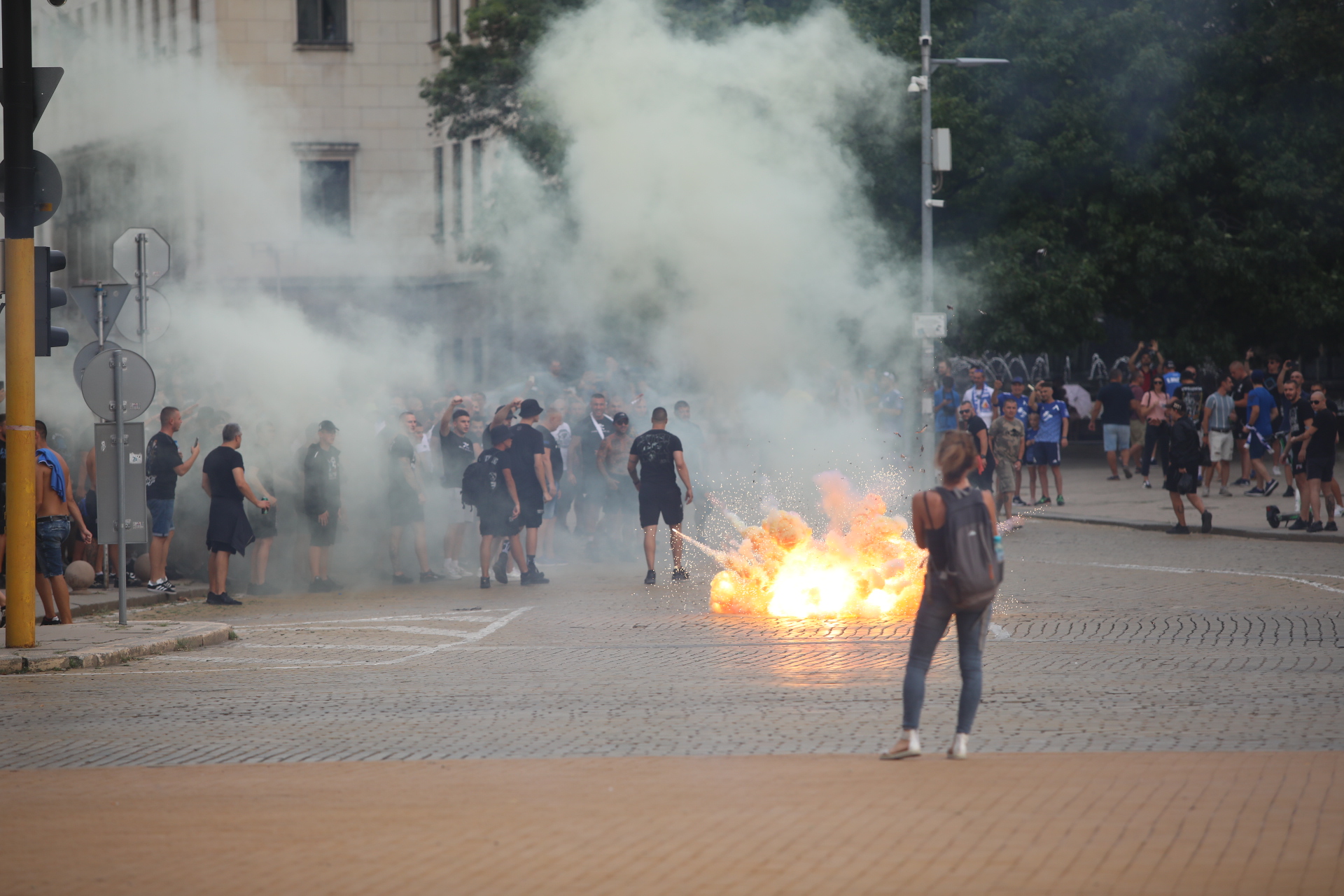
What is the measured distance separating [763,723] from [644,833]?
2325mm

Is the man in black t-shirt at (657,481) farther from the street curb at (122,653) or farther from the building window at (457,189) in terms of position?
the building window at (457,189)

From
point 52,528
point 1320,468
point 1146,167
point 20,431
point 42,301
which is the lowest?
point 52,528

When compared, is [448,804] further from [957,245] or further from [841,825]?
[957,245]

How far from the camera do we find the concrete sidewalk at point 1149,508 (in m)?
18.6

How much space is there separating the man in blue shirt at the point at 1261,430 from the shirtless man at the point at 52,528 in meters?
15.7

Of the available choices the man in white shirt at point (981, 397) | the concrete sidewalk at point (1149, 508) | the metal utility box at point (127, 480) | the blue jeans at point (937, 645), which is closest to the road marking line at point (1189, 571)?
the concrete sidewalk at point (1149, 508)

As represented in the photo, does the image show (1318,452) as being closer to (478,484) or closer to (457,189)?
(478,484)

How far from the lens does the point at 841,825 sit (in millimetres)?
5887

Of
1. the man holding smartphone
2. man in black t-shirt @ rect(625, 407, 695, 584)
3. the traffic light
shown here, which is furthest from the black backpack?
the traffic light

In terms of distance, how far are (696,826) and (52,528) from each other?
27.5 feet

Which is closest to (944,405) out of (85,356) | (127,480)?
(85,356)

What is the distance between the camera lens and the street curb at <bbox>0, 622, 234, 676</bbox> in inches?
425

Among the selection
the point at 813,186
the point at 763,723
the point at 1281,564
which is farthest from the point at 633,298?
the point at 763,723

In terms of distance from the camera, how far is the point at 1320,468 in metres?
17.8
